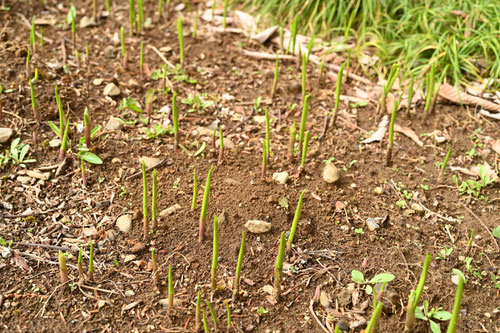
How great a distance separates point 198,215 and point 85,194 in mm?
560

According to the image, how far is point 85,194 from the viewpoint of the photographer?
97.9 inches

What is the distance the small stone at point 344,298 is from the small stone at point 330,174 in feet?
2.13

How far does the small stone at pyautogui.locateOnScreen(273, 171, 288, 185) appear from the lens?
2.59 metres

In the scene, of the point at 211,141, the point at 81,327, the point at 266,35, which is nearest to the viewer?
the point at 81,327

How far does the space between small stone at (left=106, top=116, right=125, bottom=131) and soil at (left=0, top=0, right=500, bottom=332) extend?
0.15ft

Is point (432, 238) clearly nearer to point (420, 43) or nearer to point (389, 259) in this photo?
point (389, 259)

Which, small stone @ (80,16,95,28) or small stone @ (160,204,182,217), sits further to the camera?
small stone @ (80,16,95,28)

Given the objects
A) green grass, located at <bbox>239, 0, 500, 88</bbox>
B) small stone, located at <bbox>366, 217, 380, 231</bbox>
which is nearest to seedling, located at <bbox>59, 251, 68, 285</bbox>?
small stone, located at <bbox>366, 217, 380, 231</bbox>

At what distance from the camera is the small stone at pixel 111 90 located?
301cm

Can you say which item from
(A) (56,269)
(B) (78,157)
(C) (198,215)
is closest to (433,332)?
(C) (198,215)

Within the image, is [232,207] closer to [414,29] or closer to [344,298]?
[344,298]

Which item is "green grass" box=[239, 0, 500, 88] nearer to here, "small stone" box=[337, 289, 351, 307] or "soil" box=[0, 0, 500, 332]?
"soil" box=[0, 0, 500, 332]

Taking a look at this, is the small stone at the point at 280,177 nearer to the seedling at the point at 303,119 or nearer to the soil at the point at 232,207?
the soil at the point at 232,207

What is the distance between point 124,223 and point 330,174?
102 centimetres
